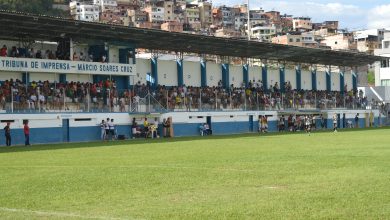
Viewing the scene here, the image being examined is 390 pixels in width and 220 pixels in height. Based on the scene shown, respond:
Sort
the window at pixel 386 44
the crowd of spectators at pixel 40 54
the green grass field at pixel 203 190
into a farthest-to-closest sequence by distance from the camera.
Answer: the window at pixel 386 44
the crowd of spectators at pixel 40 54
the green grass field at pixel 203 190

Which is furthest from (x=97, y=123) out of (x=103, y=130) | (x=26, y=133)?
(x=26, y=133)

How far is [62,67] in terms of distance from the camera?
46.8 m

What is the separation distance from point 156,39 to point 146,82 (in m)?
5.76

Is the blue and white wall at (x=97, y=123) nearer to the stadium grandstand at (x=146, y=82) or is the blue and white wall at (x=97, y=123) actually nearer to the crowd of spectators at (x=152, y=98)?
the stadium grandstand at (x=146, y=82)

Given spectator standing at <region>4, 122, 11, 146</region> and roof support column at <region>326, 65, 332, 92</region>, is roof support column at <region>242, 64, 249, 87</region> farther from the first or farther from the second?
spectator standing at <region>4, 122, 11, 146</region>

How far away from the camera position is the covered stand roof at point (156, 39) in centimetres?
4319

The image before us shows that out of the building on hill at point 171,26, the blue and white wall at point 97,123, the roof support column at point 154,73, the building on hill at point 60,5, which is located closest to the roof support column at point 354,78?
the blue and white wall at point 97,123

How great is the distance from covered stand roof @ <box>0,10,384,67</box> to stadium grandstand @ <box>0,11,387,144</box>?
0.09m

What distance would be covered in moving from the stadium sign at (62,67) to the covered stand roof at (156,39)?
209 cm

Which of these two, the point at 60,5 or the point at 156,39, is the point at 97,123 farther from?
the point at 60,5

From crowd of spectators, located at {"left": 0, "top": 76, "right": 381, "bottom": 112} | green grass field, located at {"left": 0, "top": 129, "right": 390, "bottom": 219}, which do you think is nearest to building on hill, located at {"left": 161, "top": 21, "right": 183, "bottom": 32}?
crowd of spectators, located at {"left": 0, "top": 76, "right": 381, "bottom": 112}

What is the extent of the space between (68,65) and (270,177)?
34.6 metres

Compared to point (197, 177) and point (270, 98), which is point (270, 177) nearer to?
point (197, 177)

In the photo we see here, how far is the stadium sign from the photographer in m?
43.9
